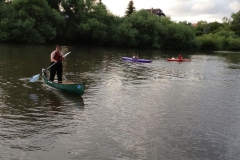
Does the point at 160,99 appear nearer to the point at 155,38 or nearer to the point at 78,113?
the point at 78,113

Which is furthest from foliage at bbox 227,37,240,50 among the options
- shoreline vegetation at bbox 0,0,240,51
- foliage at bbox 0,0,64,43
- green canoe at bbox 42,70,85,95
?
green canoe at bbox 42,70,85,95

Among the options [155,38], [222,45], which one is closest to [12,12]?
[155,38]

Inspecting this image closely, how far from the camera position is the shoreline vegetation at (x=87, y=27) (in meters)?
59.0

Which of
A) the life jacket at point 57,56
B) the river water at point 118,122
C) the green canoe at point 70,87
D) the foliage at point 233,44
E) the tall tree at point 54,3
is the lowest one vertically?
the river water at point 118,122

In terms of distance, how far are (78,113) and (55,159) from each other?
4.77 meters

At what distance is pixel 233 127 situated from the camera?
485 inches

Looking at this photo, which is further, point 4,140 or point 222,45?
point 222,45

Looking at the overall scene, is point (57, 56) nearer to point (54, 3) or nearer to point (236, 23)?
point (54, 3)

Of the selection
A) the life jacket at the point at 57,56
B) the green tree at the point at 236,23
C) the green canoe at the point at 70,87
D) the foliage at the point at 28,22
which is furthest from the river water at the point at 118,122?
the green tree at the point at 236,23

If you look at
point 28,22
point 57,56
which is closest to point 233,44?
point 28,22

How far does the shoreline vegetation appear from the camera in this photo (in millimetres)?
58969

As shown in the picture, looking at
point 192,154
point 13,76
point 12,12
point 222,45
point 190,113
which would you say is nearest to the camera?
point 192,154

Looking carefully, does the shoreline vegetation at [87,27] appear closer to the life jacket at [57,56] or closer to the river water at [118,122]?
the river water at [118,122]

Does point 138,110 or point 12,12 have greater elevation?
point 12,12
